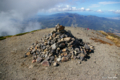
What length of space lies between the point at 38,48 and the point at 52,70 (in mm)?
7626

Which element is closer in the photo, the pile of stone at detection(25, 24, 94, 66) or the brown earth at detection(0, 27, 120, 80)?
the brown earth at detection(0, 27, 120, 80)

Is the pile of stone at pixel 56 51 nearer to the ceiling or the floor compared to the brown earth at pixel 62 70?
nearer to the ceiling

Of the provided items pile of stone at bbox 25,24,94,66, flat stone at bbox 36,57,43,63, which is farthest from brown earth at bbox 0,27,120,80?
pile of stone at bbox 25,24,94,66

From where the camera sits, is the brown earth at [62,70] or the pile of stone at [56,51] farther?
the pile of stone at [56,51]

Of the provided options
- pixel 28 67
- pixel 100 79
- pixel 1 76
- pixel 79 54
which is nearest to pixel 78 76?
pixel 100 79

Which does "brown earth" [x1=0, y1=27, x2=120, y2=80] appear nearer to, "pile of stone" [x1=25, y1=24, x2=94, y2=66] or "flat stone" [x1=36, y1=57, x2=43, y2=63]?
"flat stone" [x1=36, y1=57, x2=43, y2=63]

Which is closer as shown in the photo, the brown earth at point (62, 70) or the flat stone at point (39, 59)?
the brown earth at point (62, 70)

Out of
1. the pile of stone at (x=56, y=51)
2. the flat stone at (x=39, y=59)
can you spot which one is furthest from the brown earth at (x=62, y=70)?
the pile of stone at (x=56, y=51)

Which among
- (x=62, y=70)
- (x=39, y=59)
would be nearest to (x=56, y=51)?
(x=39, y=59)

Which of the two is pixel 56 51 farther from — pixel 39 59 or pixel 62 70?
pixel 62 70

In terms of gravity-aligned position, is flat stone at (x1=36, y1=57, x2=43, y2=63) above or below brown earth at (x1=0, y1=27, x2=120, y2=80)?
above

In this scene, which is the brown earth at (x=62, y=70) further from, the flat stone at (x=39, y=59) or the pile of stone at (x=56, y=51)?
the pile of stone at (x=56, y=51)

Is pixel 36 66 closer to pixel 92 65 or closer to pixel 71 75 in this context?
pixel 71 75

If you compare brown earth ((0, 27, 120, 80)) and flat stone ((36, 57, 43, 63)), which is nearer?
brown earth ((0, 27, 120, 80))
